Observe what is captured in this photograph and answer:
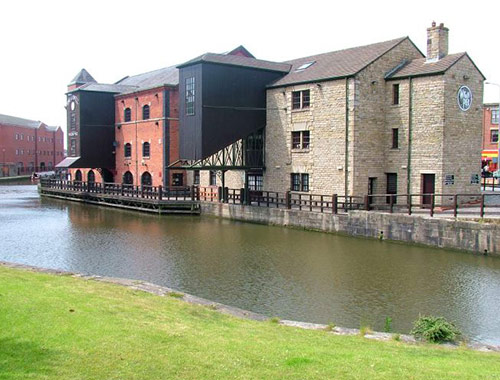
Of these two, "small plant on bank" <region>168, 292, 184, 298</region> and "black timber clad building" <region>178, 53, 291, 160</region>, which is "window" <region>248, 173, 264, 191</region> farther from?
"small plant on bank" <region>168, 292, 184, 298</region>

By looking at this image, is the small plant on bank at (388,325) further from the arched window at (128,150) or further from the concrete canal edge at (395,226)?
the arched window at (128,150)

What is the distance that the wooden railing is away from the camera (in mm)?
22422

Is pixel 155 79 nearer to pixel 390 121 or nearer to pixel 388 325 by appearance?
pixel 390 121

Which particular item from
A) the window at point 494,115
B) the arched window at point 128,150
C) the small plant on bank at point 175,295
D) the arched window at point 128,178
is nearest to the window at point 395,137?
the small plant on bank at point 175,295

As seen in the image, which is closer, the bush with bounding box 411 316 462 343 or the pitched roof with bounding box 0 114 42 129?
the bush with bounding box 411 316 462 343

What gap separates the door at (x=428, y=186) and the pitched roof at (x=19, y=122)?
245 ft

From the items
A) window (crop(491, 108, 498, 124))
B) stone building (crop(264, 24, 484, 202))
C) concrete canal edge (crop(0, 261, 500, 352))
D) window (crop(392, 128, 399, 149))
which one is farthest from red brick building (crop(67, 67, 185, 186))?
window (crop(491, 108, 498, 124))

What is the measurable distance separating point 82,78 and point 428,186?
3736 centimetres

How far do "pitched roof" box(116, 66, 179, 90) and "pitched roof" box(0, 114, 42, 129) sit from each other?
42.5 meters

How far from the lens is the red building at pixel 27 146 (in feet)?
278

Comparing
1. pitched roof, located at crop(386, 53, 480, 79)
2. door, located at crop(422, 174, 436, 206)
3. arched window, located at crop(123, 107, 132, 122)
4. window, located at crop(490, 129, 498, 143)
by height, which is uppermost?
pitched roof, located at crop(386, 53, 480, 79)

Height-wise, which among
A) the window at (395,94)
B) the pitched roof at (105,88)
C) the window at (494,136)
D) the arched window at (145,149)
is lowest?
the arched window at (145,149)

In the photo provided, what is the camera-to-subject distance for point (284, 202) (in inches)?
1136

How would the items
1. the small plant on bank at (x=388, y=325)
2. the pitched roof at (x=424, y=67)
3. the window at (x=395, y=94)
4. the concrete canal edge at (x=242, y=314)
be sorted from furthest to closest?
the window at (x=395, y=94) < the pitched roof at (x=424, y=67) < the small plant on bank at (x=388, y=325) < the concrete canal edge at (x=242, y=314)
